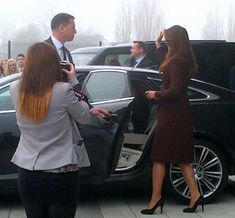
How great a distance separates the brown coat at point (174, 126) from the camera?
5207 mm

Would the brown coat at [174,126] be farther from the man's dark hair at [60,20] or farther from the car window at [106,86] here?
the man's dark hair at [60,20]

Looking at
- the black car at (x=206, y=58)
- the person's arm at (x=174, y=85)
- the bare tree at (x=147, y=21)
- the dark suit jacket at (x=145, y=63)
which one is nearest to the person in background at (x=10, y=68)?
the black car at (x=206, y=58)

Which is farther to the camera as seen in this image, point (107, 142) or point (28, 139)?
point (107, 142)

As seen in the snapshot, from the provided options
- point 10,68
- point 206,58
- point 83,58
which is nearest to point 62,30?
point 206,58

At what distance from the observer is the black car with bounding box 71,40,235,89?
902 centimetres

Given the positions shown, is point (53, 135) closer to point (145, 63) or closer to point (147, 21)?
point (145, 63)

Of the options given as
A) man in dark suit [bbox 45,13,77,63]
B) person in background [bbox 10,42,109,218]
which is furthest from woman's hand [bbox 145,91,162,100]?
person in background [bbox 10,42,109,218]

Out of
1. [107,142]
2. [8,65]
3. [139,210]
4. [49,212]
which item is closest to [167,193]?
[139,210]

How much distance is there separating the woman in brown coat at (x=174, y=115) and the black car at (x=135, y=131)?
193 millimetres

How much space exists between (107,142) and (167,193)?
1230 millimetres

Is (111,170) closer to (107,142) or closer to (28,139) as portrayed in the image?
(107,142)

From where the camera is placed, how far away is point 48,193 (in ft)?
10.4

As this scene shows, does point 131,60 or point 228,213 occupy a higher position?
point 131,60

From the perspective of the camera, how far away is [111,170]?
16.8ft
